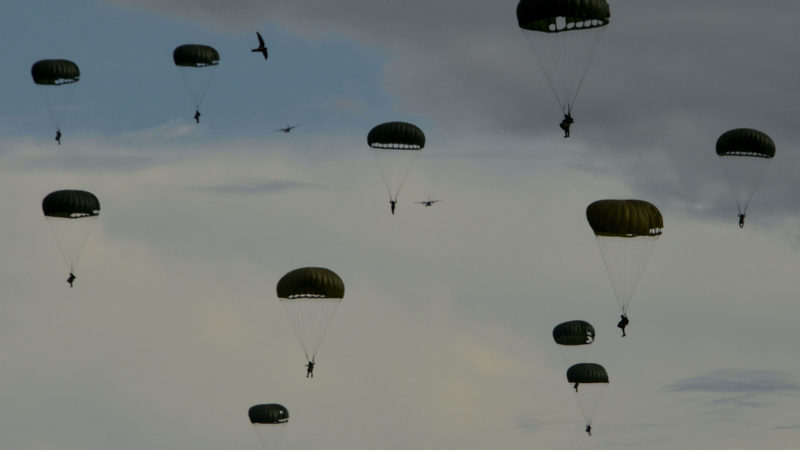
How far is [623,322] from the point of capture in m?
75.2

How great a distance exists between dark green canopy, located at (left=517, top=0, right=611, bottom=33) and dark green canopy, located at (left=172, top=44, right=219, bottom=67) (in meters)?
29.9

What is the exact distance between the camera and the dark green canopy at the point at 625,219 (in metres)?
75.9

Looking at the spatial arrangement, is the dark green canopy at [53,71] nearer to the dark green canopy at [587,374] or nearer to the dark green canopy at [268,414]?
the dark green canopy at [268,414]

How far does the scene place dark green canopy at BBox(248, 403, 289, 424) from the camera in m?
100

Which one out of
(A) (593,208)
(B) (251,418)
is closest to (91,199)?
(B) (251,418)

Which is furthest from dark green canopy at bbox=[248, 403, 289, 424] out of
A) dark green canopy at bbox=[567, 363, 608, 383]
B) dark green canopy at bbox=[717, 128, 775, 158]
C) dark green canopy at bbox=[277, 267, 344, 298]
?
dark green canopy at bbox=[717, 128, 775, 158]

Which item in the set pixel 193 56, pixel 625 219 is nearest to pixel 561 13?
pixel 625 219

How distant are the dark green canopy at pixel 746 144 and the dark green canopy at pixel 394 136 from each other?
61.1 feet

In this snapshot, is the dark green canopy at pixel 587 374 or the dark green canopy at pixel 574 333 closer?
the dark green canopy at pixel 574 333

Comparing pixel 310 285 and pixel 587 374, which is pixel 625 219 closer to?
pixel 310 285

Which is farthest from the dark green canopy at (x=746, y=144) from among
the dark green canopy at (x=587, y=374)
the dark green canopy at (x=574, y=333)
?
the dark green canopy at (x=587, y=374)

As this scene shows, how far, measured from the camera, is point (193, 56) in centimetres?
9581

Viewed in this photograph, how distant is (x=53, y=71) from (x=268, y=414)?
28.3 meters

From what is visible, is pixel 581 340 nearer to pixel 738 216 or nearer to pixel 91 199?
pixel 738 216
